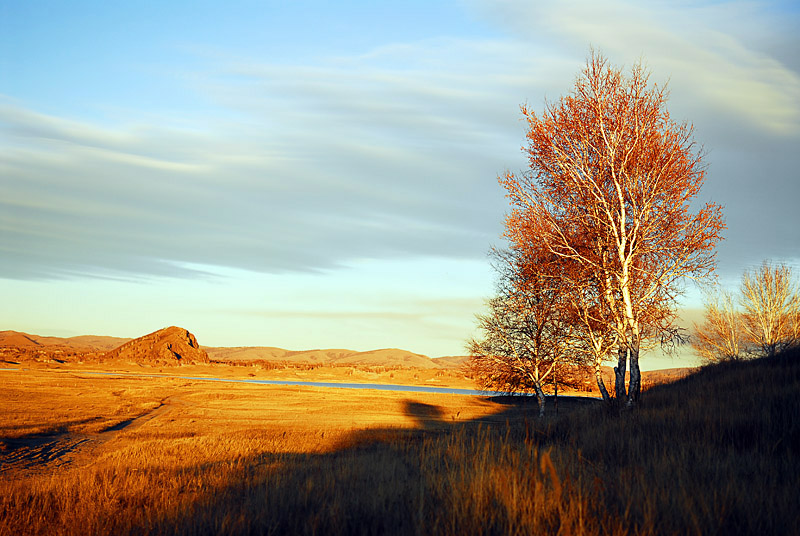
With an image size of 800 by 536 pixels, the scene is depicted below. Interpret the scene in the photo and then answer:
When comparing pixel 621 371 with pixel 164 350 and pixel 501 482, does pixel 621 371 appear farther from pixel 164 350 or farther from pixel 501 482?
pixel 164 350

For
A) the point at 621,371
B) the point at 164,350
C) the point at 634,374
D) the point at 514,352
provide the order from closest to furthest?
the point at 634,374 < the point at 621,371 < the point at 514,352 < the point at 164,350

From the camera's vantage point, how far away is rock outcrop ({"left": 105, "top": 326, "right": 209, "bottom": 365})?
81.5 metres

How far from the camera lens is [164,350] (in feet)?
276

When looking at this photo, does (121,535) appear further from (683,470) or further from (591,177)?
(591,177)

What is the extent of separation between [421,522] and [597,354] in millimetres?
13598

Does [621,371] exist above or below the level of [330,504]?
above

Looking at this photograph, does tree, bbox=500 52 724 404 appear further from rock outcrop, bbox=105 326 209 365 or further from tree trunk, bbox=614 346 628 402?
rock outcrop, bbox=105 326 209 365

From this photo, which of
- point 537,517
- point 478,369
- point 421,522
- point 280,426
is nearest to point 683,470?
point 537,517

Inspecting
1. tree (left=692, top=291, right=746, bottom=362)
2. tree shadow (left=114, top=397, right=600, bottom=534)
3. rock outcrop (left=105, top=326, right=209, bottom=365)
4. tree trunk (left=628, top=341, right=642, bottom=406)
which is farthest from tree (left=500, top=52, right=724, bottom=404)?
rock outcrop (left=105, top=326, right=209, bottom=365)

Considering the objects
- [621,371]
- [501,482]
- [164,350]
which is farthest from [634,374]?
[164,350]

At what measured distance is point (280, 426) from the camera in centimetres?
2261

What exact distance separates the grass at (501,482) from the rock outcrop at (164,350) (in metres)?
71.7

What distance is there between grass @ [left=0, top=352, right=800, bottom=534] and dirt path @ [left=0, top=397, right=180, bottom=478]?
39 cm

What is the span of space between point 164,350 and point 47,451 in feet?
245
